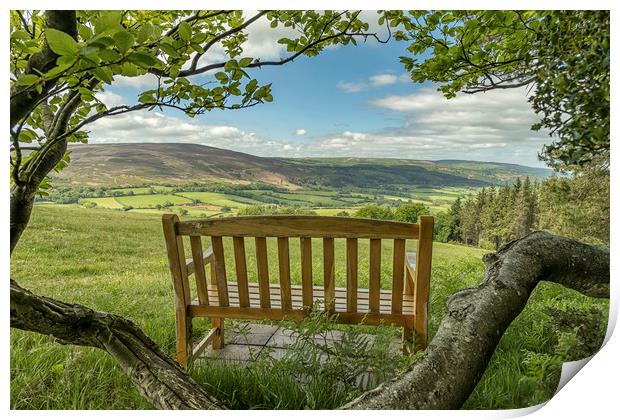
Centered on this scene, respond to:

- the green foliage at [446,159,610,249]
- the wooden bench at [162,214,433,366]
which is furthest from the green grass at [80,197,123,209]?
the green foliage at [446,159,610,249]

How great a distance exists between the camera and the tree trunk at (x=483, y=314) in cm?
153

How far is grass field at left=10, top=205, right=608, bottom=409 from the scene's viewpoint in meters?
1.82

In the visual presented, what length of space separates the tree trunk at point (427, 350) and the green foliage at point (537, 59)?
0.68 meters

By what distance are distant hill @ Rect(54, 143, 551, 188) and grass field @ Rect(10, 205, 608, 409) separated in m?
0.28

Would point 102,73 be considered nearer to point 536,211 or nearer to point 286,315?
point 286,315

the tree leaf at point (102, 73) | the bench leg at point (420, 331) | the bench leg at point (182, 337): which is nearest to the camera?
the tree leaf at point (102, 73)

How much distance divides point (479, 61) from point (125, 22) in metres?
1.94

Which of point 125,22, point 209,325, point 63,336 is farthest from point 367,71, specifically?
point 63,336

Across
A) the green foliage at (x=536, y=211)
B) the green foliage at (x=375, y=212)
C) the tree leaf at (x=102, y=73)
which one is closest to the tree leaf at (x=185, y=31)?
the tree leaf at (x=102, y=73)

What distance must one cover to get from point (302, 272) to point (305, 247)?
130mm

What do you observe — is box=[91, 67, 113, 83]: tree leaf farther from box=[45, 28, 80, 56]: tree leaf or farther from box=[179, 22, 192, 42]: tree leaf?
box=[179, 22, 192, 42]: tree leaf

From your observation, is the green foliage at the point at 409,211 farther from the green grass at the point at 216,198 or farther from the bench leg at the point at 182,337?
the bench leg at the point at 182,337

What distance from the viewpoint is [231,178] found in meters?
2.98
